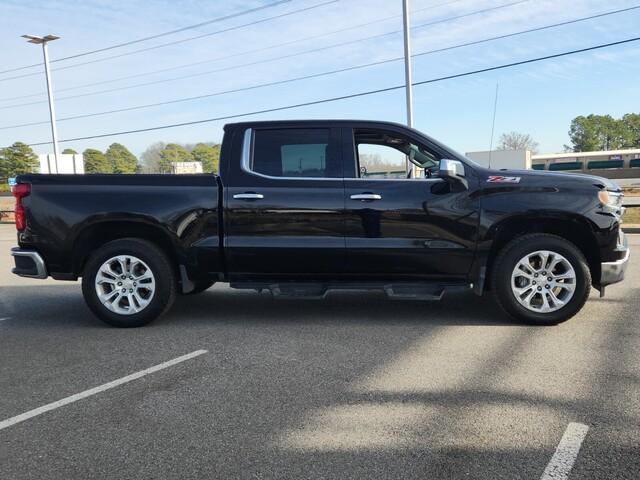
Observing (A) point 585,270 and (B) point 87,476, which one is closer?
(B) point 87,476

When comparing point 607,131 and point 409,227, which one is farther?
point 607,131

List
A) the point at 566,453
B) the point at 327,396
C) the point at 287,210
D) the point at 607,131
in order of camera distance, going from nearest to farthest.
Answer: the point at 566,453 → the point at 327,396 → the point at 287,210 → the point at 607,131

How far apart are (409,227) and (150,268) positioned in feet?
8.49

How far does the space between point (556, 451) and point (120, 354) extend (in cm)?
344

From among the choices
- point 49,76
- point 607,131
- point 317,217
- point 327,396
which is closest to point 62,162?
point 49,76

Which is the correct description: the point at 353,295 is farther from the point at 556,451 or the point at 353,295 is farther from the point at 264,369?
the point at 556,451

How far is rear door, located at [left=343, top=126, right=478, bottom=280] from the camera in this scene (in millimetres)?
5176

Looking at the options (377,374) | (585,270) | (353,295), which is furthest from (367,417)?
(353,295)

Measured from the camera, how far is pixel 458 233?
17.0 feet

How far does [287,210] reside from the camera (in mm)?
5242

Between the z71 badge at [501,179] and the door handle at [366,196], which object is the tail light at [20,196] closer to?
the door handle at [366,196]

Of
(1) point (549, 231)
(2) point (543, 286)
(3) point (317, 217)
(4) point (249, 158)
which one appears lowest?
(2) point (543, 286)

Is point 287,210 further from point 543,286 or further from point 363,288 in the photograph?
point 543,286

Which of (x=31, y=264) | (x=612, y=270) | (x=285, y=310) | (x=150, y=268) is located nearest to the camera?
(x=612, y=270)
